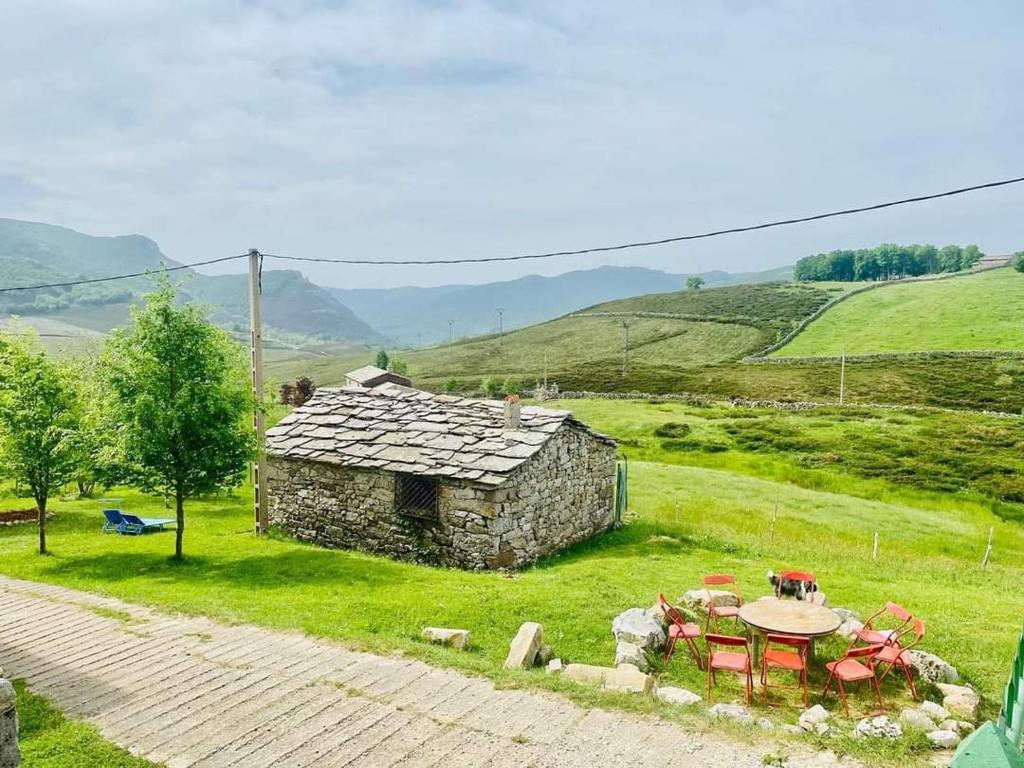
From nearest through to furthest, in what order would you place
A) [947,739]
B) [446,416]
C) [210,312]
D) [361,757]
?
1. [361,757]
2. [947,739]
3. [210,312]
4. [446,416]

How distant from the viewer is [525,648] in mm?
9844

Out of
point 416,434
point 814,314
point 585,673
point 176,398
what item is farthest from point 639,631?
point 814,314

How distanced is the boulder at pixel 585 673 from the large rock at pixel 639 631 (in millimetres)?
1737

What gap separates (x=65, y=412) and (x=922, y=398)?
68.4 meters

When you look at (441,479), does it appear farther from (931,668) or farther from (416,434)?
(931,668)

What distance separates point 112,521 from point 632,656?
18.6 m

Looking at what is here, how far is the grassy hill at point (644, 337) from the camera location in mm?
102000

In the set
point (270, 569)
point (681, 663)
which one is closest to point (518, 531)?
point (270, 569)

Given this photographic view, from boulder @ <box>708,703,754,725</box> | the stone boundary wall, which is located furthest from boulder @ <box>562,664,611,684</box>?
the stone boundary wall

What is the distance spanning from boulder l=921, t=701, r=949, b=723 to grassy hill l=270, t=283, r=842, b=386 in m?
80.5

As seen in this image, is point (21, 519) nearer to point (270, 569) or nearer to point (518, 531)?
point (270, 569)

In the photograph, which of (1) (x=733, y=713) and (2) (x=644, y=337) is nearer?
(1) (x=733, y=713)

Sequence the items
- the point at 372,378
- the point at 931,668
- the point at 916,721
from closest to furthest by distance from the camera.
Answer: the point at 916,721 → the point at 931,668 → the point at 372,378

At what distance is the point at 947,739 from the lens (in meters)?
7.70
